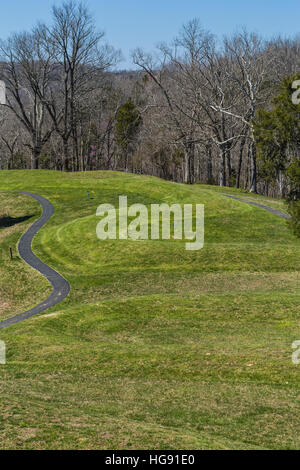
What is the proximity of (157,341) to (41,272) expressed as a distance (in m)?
17.5

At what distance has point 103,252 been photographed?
1663 inches

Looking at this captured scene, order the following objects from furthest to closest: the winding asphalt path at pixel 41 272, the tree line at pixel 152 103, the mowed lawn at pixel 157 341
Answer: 1. the tree line at pixel 152 103
2. the winding asphalt path at pixel 41 272
3. the mowed lawn at pixel 157 341

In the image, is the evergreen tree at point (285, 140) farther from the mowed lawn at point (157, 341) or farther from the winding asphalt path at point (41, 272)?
the winding asphalt path at point (41, 272)

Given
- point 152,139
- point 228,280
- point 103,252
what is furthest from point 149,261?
point 152,139

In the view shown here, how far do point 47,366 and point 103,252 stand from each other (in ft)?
69.6

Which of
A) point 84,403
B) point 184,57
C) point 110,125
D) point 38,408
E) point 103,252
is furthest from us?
point 110,125

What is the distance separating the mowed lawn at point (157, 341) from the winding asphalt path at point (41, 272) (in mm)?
752

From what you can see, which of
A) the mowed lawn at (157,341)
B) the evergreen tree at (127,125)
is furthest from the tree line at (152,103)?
the mowed lawn at (157,341)

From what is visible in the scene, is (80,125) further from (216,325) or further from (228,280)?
(216,325)

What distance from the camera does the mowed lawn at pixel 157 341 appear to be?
47.0ft

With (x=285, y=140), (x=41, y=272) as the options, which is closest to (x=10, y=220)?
(x=41, y=272)

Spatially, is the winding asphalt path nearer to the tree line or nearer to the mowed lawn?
the mowed lawn

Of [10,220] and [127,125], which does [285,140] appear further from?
[127,125]

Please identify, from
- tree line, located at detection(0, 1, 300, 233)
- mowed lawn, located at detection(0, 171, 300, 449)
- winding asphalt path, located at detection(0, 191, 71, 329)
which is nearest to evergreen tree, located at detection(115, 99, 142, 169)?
tree line, located at detection(0, 1, 300, 233)
